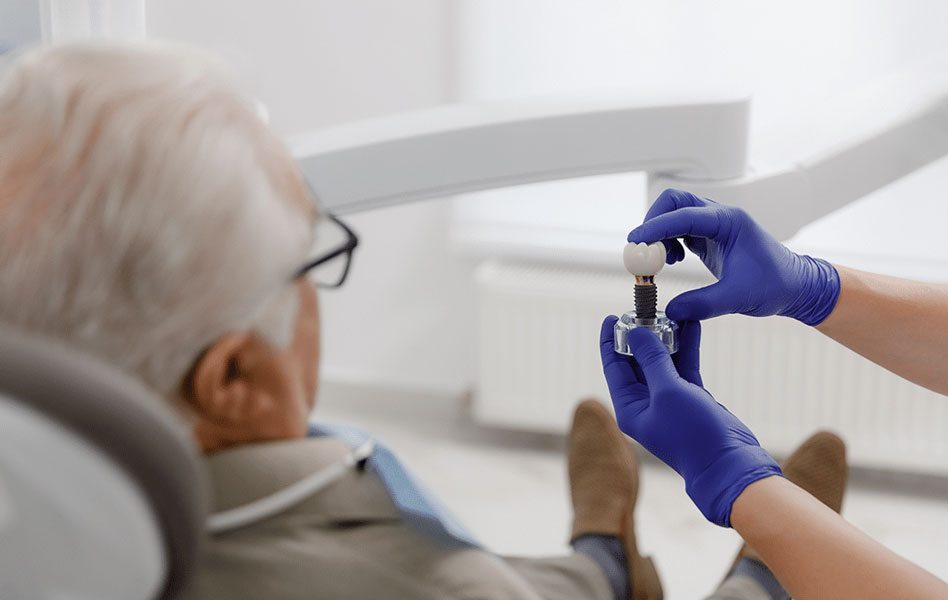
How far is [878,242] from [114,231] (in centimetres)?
224

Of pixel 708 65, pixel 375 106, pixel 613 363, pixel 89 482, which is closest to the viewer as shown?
pixel 89 482

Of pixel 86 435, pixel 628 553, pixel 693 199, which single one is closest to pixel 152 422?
pixel 86 435

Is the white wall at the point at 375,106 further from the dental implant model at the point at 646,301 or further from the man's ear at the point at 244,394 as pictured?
the man's ear at the point at 244,394

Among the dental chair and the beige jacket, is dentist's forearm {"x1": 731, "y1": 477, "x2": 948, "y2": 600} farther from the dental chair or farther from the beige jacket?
the dental chair

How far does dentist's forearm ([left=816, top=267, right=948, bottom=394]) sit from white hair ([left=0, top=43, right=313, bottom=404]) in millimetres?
816

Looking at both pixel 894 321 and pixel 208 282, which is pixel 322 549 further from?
pixel 894 321

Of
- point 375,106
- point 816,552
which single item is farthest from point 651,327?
point 375,106

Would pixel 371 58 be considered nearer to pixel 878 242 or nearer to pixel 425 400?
pixel 425 400

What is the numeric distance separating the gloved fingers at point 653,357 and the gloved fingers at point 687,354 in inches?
3.8

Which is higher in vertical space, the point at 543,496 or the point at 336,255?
the point at 336,255

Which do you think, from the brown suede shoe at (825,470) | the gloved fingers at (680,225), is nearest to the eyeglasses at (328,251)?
the gloved fingers at (680,225)

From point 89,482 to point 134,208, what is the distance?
0.53 ft

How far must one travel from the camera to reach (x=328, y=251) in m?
0.62

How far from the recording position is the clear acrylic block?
3.19 ft
